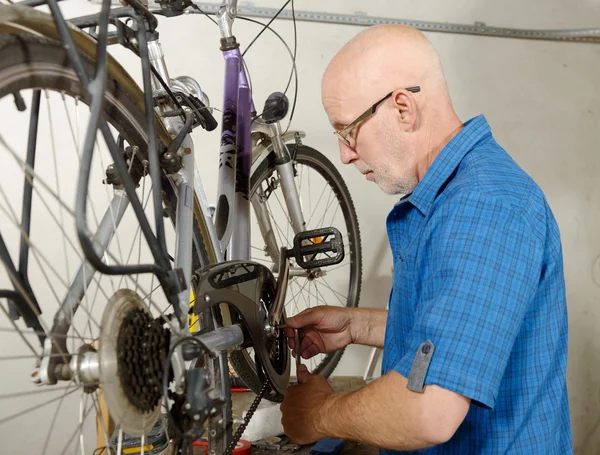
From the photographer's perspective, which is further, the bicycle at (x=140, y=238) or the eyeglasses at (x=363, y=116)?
the eyeglasses at (x=363, y=116)

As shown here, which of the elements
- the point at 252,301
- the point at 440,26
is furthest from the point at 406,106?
the point at 440,26

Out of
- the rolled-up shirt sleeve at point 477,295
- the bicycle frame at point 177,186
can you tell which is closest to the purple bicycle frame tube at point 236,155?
the bicycle frame at point 177,186

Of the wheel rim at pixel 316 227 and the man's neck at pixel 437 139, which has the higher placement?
the man's neck at pixel 437 139

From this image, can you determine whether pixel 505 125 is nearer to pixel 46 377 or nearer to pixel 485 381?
pixel 485 381

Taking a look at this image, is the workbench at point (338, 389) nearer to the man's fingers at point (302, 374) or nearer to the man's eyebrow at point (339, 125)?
the man's fingers at point (302, 374)

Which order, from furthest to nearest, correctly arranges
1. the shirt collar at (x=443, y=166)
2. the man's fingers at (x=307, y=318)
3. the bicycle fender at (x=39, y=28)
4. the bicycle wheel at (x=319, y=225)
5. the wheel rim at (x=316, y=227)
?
the wheel rim at (x=316, y=227), the bicycle wheel at (x=319, y=225), the man's fingers at (x=307, y=318), the shirt collar at (x=443, y=166), the bicycle fender at (x=39, y=28)

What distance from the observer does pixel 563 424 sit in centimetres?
92

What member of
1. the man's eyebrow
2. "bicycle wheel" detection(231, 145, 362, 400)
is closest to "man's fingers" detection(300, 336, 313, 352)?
"bicycle wheel" detection(231, 145, 362, 400)

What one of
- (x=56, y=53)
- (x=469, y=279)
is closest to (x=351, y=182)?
(x=469, y=279)

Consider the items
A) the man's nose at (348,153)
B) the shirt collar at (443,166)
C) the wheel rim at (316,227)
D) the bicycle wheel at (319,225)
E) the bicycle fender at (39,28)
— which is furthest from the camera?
the wheel rim at (316,227)

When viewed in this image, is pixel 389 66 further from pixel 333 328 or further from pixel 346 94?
pixel 333 328

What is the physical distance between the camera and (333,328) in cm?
118

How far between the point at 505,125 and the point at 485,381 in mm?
1568

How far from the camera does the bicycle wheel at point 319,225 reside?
166 cm
